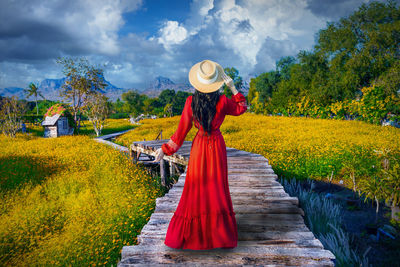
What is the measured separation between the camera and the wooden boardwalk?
2.40 meters

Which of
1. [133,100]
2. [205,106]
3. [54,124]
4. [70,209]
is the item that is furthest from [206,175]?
[133,100]

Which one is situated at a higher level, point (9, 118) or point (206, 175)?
point (9, 118)

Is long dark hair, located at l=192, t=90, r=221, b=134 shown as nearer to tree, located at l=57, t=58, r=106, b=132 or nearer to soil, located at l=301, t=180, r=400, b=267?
soil, located at l=301, t=180, r=400, b=267

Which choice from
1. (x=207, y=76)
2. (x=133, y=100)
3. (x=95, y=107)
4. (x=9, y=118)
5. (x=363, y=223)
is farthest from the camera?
(x=133, y=100)

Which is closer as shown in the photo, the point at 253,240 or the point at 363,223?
the point at 253,240

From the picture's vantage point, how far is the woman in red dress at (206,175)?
251 cm

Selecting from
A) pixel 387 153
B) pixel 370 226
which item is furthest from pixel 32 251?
pixel 387 153

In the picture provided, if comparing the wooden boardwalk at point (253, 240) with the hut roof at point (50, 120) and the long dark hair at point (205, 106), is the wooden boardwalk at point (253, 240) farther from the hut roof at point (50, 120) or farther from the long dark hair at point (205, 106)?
the hut roof at point (50, 120)

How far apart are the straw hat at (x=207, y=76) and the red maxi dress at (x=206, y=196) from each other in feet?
0.73

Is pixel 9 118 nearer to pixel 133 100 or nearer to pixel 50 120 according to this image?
pixel 50 120

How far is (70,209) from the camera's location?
5453mm

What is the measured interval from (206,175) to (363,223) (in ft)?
15.6

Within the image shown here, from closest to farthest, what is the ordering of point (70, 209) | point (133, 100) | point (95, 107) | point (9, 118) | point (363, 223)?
point (363, 223) → point (70, 209) → point (9, 118) → point (95, 107) → point (133, 100)

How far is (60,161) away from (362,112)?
21.3 meters
